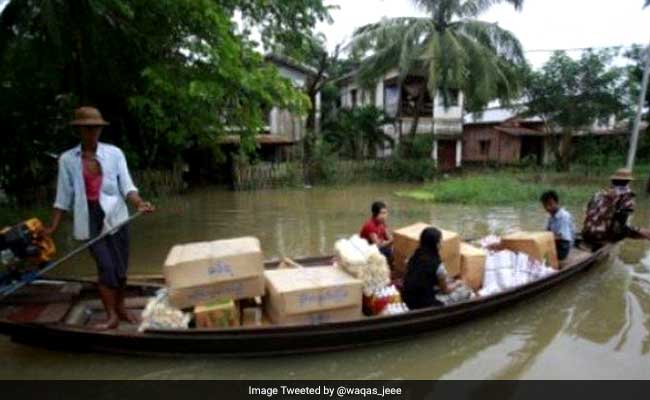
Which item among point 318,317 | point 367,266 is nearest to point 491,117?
point 367,266

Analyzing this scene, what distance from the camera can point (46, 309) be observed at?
513 cm

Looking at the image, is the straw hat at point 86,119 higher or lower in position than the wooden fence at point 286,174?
higher

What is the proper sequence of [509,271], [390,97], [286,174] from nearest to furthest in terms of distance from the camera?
[509,271] → [286,174] → [390,97]

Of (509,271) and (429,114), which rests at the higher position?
(429,114)

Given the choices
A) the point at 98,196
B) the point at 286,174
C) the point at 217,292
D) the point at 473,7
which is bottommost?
the point at 217,292

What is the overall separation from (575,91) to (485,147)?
9072 mm

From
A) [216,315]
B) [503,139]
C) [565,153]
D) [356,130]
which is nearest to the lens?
[216,315]

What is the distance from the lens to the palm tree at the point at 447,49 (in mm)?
19531

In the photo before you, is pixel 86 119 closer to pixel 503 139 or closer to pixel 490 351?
pixel 490 351

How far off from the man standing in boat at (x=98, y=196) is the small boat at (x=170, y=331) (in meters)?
0.29

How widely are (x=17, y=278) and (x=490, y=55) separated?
1896cm

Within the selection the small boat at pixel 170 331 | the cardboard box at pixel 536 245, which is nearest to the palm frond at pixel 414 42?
the cardboard box at pixel 536 245

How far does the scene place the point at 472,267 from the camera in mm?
6090

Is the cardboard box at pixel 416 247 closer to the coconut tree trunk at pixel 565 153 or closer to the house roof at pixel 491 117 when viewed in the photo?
the coconut tree trunk at pixel 565 153
